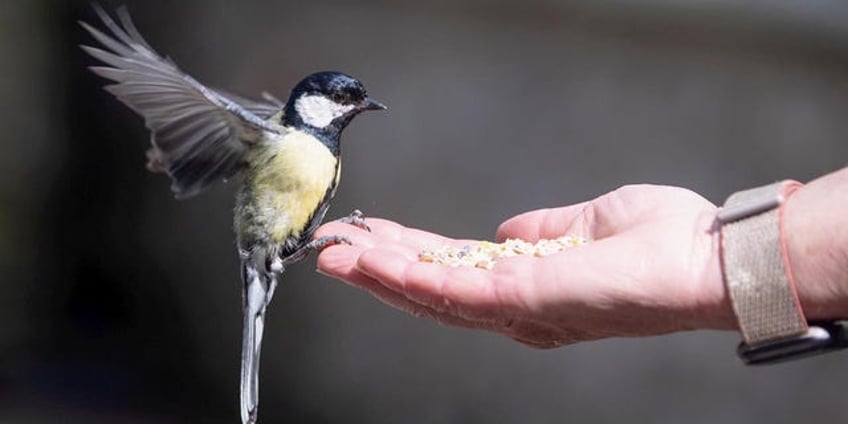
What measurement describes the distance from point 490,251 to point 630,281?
22.9 inches

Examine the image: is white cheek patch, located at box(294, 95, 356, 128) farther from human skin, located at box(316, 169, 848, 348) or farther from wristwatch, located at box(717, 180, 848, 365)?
wristwatch, located at box(717, 180, 848, 365)

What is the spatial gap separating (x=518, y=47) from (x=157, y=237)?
1697mm

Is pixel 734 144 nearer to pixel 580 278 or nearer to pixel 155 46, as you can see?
Answer: pixel 155 46

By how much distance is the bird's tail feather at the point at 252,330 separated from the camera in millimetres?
2977

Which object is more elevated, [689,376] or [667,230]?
[667,230]

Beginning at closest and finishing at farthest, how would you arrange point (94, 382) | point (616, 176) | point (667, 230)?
1. point (667, 230)
2. point (616, 176)
3. point (94, 382)

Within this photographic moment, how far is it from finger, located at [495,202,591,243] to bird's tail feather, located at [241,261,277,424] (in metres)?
0.65

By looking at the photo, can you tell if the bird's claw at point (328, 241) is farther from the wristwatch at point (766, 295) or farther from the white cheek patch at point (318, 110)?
the wristwatch at point (766, 295)

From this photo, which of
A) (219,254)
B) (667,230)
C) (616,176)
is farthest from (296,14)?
(667,230)

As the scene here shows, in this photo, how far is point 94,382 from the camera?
503 cm

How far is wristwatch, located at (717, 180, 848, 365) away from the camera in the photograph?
1.84m

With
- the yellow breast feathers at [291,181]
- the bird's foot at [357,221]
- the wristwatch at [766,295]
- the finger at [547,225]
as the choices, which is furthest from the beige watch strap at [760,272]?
the yellow breast feathers at [291,181]

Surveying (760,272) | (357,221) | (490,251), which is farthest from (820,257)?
(357,221)

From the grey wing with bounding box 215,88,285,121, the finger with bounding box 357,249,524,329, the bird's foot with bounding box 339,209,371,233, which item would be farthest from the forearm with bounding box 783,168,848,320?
the grey wing with bounding box 215,88,285,121
